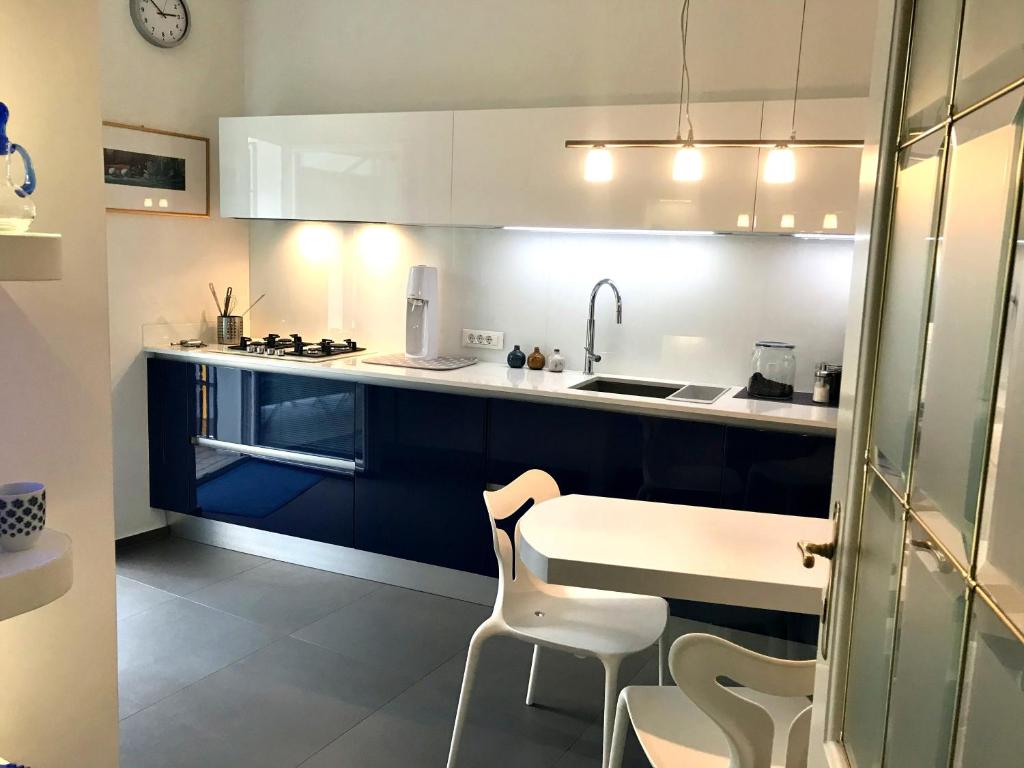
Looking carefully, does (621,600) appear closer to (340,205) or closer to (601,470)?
(601,470)

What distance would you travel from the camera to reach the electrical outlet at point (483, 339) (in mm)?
3873

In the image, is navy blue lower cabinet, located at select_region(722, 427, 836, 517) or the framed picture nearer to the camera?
navy blue lower cabinet, located at select_region(722, 427, 836, 517)

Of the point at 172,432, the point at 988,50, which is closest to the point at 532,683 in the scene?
the point at 172,432

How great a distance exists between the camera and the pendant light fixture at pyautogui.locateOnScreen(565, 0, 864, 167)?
8.27 feet

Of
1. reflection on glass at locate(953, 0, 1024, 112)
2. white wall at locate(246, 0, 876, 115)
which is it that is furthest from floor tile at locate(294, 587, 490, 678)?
reflection on glass at locate(953, 0, 1024, 112)

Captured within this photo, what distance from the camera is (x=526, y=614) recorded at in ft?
7.39

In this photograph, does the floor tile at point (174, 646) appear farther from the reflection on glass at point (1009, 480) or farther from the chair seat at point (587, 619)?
the reflection on glass at point (1009, 480)

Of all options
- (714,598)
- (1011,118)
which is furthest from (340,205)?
(1011,118)

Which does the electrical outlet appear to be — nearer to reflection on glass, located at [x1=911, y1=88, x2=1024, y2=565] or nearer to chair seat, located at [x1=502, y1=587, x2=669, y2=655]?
chair seat, located at [x1=502, y1=587, x2=669, y2=655]

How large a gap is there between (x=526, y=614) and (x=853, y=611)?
1340 millimetres

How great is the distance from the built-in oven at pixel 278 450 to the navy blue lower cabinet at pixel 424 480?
0.30 feet

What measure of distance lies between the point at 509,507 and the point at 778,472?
99 centimetres

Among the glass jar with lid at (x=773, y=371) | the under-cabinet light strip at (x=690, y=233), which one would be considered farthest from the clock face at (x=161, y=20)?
the glass jar with lid at (x=773, y=371)

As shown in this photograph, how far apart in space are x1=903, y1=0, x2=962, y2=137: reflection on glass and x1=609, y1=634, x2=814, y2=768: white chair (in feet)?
2.80
